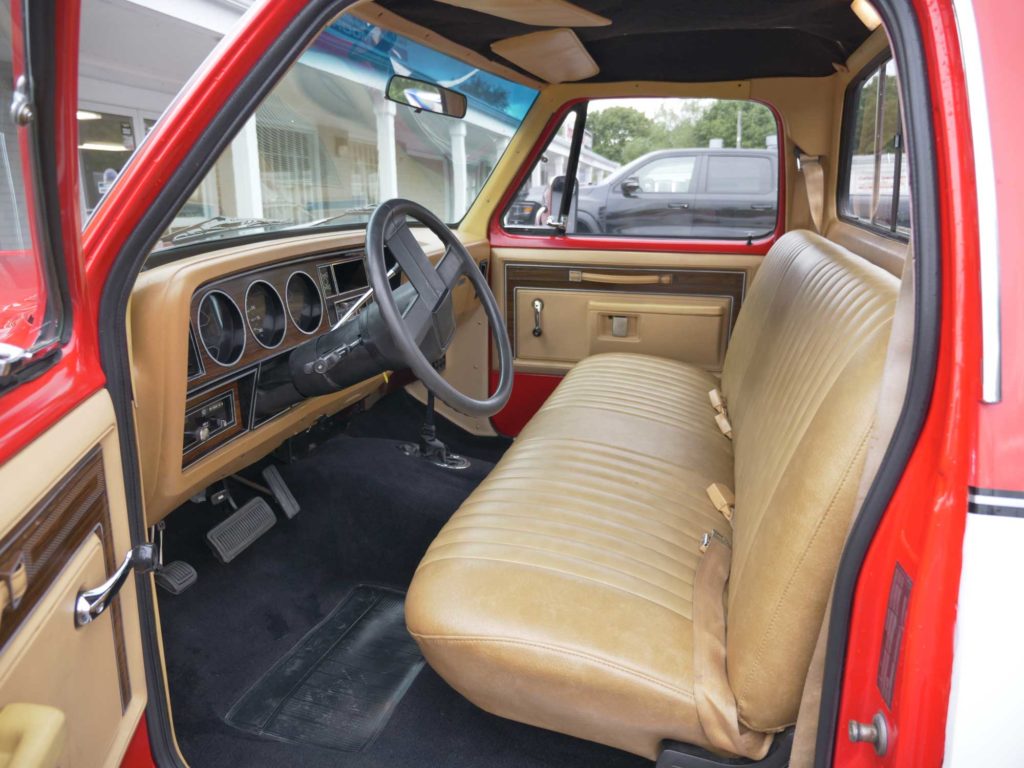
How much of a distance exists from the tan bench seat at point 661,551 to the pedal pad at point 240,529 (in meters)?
0.84

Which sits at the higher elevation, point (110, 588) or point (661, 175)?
point (661, 175)

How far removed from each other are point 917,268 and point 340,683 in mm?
1597

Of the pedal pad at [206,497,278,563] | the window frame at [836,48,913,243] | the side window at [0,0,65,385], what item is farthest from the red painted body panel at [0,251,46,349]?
the window frame at [836,48,913,243]

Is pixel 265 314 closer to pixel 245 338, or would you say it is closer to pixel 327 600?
pixel 245 338

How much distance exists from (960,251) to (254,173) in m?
3.69

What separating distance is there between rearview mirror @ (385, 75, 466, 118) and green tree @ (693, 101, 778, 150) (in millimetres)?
1044

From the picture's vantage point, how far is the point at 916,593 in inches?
32.7

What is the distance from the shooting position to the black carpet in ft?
5.34

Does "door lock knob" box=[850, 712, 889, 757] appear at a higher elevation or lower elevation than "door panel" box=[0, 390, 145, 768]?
lower

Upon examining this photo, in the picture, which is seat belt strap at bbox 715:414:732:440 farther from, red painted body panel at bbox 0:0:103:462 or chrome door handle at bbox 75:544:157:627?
red painted body panel at bbox 0:0:103:462

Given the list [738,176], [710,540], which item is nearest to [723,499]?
[710,540]

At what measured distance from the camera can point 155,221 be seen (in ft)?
3.47

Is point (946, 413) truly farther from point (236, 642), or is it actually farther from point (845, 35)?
point (845, 35)

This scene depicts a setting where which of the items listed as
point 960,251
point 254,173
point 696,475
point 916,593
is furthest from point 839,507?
point 254,173
